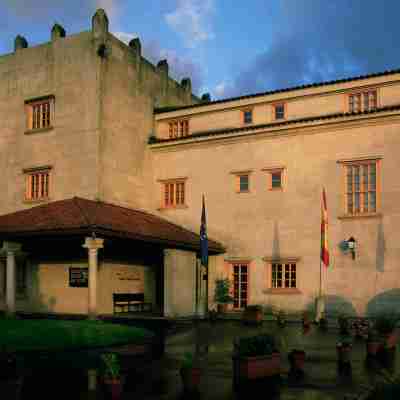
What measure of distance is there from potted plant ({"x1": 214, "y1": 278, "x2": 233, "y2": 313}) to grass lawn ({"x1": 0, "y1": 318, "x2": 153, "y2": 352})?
646 cm

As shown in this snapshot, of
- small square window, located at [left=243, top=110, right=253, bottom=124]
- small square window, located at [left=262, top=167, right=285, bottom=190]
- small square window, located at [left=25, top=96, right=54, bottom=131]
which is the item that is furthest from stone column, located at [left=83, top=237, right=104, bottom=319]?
small square window, located at [left=243, top=110, right=253, bottom=124]

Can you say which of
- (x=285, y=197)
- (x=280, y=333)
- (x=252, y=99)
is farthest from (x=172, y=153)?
(x=280, y=333)

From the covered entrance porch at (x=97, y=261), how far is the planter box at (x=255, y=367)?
10.6 meters

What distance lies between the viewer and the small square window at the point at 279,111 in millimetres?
26375

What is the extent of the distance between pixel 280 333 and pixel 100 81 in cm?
1423

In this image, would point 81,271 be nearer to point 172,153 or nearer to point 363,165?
point 172,153

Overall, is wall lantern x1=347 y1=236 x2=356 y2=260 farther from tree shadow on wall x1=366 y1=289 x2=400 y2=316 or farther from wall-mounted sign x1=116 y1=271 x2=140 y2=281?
wall-mounted sign x1=116 y1=271 x2=140 y2=281

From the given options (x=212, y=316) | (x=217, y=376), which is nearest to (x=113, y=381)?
(x=217, y=376)

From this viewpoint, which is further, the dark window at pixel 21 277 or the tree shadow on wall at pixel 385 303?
the dark window at pixel 21 277

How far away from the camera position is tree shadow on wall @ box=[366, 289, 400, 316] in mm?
22312

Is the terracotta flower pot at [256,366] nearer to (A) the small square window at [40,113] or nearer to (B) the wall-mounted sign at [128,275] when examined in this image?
(B) the wall-mounted sign at [128,275]

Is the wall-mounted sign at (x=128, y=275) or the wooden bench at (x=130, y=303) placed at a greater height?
the wall-mounted sign at (x=128, y=275)

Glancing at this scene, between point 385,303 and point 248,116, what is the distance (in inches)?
439

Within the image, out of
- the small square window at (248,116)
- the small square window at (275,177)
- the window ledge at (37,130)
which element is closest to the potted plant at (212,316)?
the small square window at (275,177)
